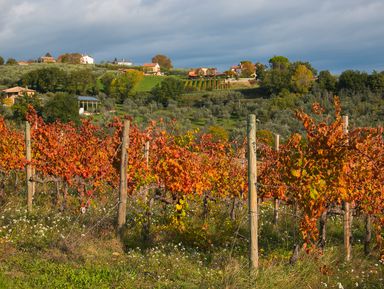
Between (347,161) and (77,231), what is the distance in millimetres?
4830

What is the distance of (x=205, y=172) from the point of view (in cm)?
1012

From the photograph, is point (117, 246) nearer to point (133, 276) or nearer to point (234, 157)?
point (133, 276)

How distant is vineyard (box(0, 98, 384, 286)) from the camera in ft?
21.8

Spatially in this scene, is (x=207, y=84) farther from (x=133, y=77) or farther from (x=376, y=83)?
(x=376, y=83)

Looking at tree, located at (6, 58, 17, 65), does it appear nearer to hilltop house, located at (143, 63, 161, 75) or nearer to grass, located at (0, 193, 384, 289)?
hilltop house, located at (143, 63, 161, 75)

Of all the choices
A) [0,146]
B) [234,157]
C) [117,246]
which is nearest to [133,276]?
[117,246]

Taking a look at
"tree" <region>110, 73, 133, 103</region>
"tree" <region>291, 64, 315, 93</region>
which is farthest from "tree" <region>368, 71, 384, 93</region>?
"tree" <region>110, 73, 133, 103</region>

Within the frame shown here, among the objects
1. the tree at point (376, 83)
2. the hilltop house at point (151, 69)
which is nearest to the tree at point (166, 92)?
the tree at point (376, 83)

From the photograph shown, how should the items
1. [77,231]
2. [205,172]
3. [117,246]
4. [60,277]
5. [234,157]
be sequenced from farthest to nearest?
[234,157] → [205,172] → [77,231] → [117,246] → [60,277]

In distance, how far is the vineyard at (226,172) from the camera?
664 centimetres

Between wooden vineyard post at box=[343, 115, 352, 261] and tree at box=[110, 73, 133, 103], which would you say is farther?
tree at box=[110, 73, 133, 103]

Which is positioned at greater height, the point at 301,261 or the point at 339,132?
the point at 339,132

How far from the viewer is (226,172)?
1091 centimetres

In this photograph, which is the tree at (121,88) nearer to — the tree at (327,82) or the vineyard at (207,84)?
the vineyard at (207,84)
